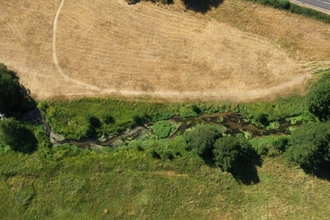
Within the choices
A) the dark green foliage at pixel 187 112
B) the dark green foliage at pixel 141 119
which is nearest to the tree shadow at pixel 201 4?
the dark green foliage at pixel 187 112

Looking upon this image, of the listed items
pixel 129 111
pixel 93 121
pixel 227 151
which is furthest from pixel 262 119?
pixel 93 121

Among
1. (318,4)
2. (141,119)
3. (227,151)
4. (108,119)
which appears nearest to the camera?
(227,151)

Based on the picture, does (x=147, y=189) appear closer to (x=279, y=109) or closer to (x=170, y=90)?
(x=170, y=90)

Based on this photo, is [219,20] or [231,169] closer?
[231,169]

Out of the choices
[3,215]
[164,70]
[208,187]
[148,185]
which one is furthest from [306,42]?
[3,215]

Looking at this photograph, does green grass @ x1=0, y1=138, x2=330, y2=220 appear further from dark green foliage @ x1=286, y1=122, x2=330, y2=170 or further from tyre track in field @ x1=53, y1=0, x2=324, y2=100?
tyre track in field @ x1=53, y1=0, x2=324, y2=100

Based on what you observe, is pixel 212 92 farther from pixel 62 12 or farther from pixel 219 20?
pixel 62 12
